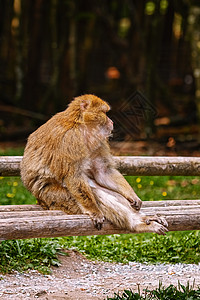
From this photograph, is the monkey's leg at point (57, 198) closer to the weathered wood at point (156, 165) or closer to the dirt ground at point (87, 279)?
the dirt ground at point (87, 279)

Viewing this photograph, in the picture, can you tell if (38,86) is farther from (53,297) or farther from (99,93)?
(53,297)

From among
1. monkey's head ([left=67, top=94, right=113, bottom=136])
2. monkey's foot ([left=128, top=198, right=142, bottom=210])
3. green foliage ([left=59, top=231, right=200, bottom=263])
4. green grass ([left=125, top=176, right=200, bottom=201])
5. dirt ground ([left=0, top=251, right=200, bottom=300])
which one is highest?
monkey's head ([left=67, top=94, right=113, bottom=136])

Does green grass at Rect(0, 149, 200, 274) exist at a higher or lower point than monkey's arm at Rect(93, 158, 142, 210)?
lower

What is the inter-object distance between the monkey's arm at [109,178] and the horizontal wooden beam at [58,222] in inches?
12.0

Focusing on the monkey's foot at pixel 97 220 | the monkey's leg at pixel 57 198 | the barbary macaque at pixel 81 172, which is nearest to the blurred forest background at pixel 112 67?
the barbary macaque at pixel 81 172

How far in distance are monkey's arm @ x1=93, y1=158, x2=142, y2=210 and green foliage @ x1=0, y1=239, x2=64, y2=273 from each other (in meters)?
1.11

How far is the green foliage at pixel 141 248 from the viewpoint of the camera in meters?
5.75

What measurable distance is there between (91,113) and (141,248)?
2.09 metres

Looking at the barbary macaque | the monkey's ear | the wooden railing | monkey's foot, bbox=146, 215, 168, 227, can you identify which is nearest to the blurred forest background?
the wooden railing

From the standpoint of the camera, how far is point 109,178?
4875mm

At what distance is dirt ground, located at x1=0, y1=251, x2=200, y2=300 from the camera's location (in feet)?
15.4

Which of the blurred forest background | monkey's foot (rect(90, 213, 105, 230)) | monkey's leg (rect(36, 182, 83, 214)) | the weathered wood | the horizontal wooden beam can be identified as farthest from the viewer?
the blurred forest background

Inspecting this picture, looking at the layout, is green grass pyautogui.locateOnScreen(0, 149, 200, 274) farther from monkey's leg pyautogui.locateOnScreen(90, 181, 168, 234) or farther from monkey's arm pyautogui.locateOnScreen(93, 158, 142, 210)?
monkey's leg pyautogui.locateOnScreen(90, 181, 168, 234)

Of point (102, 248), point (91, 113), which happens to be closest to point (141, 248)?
point (102, 248)
